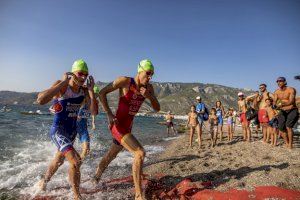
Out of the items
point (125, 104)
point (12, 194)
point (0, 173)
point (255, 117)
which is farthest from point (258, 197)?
point (255, 117)

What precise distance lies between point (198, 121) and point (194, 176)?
646 centimetres

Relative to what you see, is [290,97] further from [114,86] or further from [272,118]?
[114,86]

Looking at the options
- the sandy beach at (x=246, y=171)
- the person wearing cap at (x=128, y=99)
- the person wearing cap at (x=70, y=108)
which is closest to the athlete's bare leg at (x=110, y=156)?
the person wearing cap at (x=128, y=99)

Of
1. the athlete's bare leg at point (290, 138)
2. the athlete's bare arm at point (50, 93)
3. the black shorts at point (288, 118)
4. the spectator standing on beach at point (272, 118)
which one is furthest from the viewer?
the spectator standing on beach at point (272, 118)

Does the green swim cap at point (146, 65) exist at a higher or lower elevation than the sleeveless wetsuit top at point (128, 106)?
higher

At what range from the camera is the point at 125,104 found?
5.85m

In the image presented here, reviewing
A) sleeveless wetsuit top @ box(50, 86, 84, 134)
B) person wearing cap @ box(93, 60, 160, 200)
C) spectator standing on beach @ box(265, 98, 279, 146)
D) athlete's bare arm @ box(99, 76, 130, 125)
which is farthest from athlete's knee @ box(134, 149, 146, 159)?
spectator standing on beach @ box(265, 98, 279, 146)

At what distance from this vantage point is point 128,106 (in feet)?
19.2

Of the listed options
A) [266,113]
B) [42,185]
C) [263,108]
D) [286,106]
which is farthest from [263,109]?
[42,185]

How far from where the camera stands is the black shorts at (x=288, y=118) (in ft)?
35.0

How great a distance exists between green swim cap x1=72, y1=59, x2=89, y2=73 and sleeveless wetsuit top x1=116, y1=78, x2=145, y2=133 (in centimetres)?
93

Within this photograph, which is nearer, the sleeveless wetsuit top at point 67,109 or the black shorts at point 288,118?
the sleeveless wetsuit top at point 67,109

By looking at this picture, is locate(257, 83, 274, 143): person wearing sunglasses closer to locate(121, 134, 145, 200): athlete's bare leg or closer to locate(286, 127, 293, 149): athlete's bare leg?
locate(286, 127, 293, 149): athlete's bare leg

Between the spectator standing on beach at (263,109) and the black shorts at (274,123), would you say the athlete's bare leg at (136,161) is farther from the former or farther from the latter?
the spectator standing on beach at (263,109)
